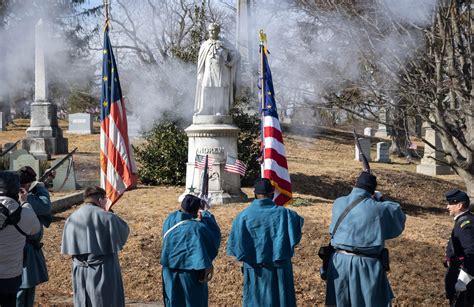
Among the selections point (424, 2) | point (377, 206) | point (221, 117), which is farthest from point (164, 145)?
point (377, 206)

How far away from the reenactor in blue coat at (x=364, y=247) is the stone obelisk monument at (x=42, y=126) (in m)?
15.2

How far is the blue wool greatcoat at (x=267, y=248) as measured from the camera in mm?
5570

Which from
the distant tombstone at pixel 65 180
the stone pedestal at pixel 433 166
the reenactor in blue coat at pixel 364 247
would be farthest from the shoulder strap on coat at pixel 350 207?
the stone pedestal at pixel 433 166

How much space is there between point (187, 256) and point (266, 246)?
2.47 feet

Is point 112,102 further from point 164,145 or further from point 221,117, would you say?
point 164,145

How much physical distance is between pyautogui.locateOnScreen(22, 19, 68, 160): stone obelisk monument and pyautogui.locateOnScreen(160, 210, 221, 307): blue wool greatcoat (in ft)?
47.6

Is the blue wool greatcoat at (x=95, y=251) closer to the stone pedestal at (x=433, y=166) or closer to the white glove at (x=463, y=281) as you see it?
the white glove at (x=463, y=281)

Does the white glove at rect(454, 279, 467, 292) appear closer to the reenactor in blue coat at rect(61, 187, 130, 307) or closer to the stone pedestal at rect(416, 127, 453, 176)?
the reenactor in blue coat at rect(61, 187, 130, 307)

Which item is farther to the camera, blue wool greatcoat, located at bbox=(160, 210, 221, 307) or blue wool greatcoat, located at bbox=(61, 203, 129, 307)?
blue wool greatcoat, located at bbox=(160, 210, 221, 307)

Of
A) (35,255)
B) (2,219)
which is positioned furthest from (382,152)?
(2,219)

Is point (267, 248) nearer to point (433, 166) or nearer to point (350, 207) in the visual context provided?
point (350, 207)

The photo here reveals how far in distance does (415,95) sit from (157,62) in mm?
17941

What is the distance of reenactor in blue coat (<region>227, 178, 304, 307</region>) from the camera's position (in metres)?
5.57

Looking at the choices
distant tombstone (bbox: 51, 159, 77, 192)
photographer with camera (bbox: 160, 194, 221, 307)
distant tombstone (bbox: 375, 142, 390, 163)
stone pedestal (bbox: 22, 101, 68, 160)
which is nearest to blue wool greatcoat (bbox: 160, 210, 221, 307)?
photographer with camera (bbox: 160, 194, 221, 307)
